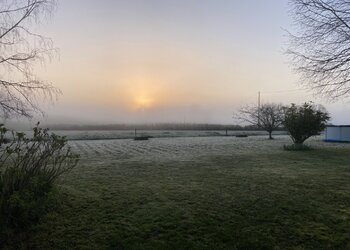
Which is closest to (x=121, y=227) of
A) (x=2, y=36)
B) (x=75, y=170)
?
(x=2, y=36)

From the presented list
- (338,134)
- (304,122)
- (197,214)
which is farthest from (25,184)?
(338,134)

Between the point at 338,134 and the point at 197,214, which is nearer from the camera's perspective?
the point at 197,214

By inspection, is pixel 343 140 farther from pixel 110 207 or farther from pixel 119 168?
pixel 110 207

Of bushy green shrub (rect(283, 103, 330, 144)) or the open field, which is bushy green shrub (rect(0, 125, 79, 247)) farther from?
bushy green shrub (rect(283, 103, 330, 144))

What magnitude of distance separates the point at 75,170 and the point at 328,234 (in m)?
7.86

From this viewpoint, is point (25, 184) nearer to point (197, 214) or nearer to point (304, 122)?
point (197, 214)

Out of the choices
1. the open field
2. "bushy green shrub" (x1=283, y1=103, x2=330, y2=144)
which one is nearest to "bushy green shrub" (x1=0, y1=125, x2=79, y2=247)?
the open field

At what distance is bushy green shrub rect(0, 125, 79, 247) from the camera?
15.6 ft

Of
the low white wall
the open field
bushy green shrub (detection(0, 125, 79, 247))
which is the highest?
the low white wall

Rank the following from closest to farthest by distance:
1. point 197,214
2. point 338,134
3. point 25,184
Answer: point 25,184 → point 197,214 → point 338,134

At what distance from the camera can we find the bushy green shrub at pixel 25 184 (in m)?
4.74

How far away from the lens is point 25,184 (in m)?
5.30

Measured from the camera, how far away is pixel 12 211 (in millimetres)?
4816

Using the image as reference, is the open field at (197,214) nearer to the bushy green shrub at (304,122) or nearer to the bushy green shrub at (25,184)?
the bushy green shrub at (25,184)
